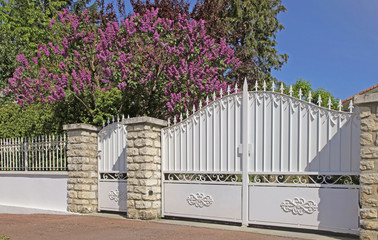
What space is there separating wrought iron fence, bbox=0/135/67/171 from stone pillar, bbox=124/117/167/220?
91.2 inches

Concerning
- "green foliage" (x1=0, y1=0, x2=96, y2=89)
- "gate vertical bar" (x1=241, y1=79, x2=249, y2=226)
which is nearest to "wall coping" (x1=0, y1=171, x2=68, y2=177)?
"gate vertical bar" (x1=241, y1=79, x2=249, y2=226)

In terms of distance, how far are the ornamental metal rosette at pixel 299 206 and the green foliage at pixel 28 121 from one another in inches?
287

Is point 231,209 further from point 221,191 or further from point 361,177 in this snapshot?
point 361,177

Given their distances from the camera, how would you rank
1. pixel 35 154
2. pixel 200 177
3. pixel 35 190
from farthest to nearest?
pixel 35 154 → pixel 35 190 → pixel 200 177

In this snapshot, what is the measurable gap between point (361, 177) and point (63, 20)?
8.57 metres

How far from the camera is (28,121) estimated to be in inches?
451

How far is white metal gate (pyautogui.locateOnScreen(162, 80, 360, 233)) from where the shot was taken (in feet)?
17.9

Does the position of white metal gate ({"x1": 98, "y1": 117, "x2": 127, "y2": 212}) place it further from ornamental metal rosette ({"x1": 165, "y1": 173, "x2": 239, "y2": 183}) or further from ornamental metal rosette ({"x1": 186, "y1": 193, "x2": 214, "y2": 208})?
ornamental metal rosette ({"x1": 186, "y1": 193, "x2": 214, "y2": 208})

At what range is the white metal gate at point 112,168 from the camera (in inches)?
308

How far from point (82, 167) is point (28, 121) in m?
4.48

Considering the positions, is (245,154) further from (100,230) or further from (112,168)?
(112,168)

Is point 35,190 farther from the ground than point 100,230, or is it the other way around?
point 35,190

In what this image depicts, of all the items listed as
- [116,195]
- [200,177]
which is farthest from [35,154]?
[200,177]

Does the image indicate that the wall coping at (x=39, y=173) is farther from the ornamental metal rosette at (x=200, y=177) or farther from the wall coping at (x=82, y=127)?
the ornamental metal rosette at (x=200, y=177)
